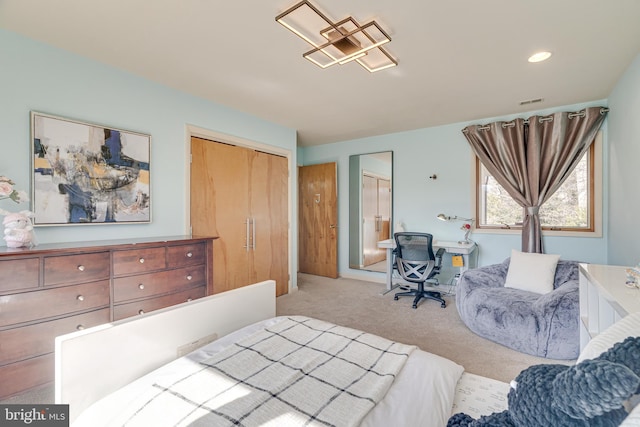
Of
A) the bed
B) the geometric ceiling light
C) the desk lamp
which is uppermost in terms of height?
the geometric ceiling light

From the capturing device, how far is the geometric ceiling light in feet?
6.03

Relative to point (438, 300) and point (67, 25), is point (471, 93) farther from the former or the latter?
point (67, 25)

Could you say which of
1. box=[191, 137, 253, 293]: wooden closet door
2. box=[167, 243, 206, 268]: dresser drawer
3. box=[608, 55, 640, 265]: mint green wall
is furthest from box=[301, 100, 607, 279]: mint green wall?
box=[167, 243, 206, 268]: dresser drawer

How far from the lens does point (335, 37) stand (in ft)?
6.64

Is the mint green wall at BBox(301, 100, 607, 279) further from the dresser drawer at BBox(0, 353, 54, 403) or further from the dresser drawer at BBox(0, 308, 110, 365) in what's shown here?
the dresser drawer at BBox(0, 353, 54, 403)

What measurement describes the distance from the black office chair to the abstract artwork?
3.01 metres

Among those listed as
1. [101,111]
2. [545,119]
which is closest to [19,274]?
[101,111]

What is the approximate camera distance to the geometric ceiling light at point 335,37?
6.03 feet

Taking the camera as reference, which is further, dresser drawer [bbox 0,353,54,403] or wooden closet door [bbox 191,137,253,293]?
wooden closet door [bbox 191,137,253,293]

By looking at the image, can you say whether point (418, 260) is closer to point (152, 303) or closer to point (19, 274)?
point (152, 303)

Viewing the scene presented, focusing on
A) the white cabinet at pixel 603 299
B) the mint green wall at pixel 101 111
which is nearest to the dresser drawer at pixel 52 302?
the mint green wall at pixel 101 111

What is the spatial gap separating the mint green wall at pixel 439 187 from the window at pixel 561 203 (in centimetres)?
15

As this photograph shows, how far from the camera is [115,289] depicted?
2062 millimetres

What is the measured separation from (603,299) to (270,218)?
3.43 meters
